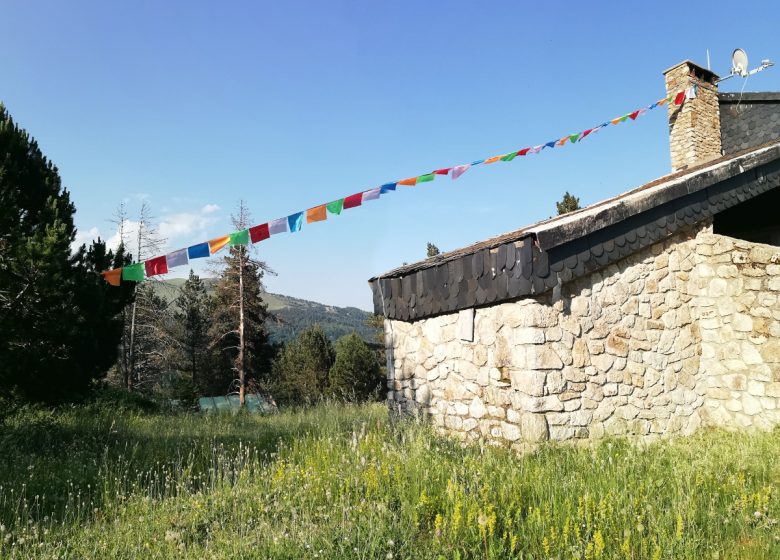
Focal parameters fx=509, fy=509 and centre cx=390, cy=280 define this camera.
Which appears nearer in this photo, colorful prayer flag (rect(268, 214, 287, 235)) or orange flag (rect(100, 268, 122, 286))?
colorful prayer flag (rect(268, 214, 287, 235))

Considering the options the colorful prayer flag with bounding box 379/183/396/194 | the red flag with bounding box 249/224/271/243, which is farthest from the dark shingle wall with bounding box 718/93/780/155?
the red flag with bounding box 249/224/271/243

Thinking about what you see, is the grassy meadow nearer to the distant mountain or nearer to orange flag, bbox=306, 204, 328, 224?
orange flag, bbox=306, 204, 328, 224

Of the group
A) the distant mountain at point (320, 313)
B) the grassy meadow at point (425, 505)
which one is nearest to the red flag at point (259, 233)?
the grassy meadow at point (425, 505)

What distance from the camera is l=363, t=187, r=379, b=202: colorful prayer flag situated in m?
8.40

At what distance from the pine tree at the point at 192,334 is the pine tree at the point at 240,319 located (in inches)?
49.8

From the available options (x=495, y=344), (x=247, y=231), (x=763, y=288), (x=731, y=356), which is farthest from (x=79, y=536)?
(x=763, y=288)

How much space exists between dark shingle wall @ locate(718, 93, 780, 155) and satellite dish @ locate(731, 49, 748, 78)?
1.93 ft

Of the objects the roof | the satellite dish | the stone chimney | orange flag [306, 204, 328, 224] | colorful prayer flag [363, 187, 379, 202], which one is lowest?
the roof

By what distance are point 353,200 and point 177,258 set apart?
3080 mm

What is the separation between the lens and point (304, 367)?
101 feet

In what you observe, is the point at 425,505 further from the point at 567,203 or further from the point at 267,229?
the point at 567,203

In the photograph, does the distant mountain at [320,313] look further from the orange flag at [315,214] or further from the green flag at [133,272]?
the orange flag at [315,214]

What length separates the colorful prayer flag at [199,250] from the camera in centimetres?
823

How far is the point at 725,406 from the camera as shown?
22.0ft
